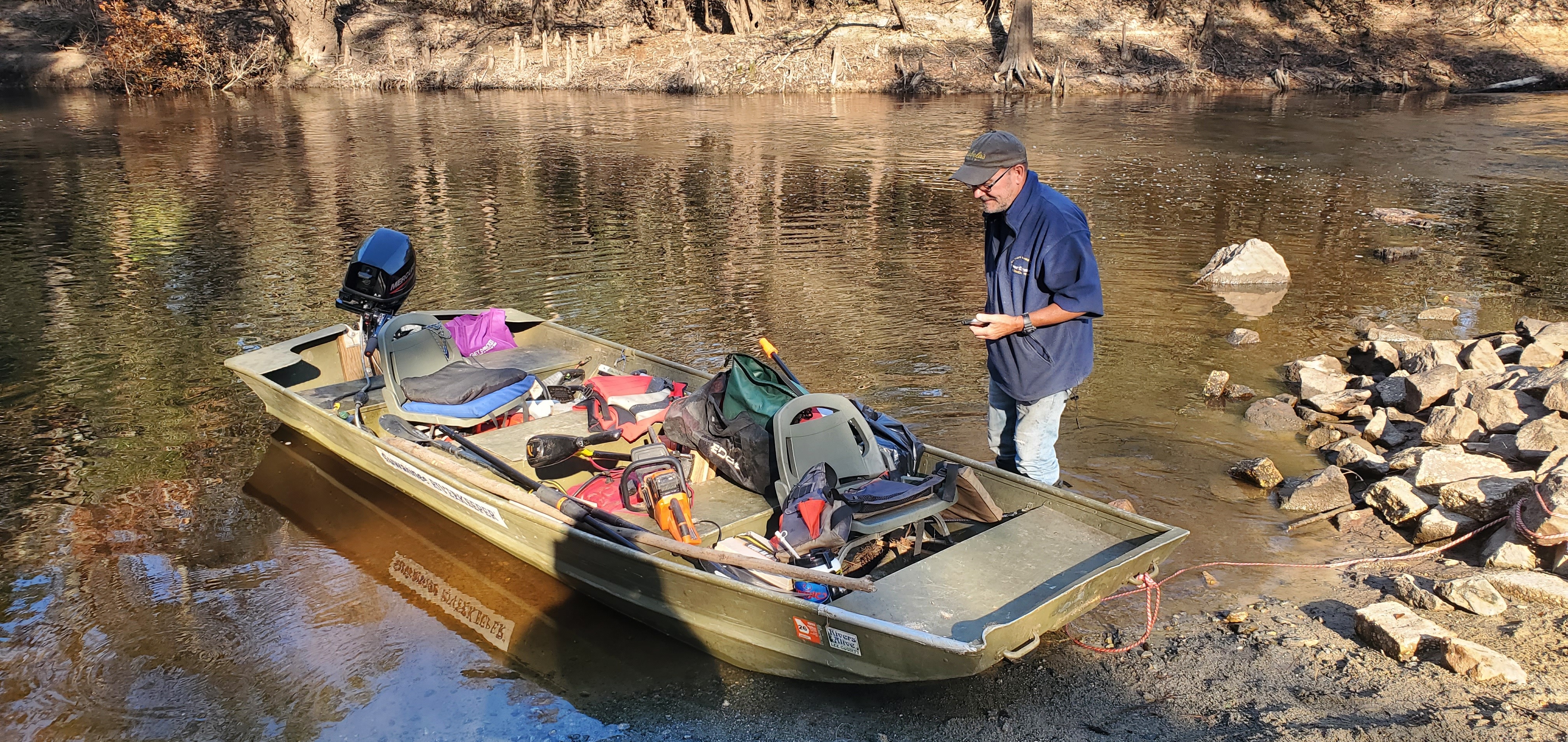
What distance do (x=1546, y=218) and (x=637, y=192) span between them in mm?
13351

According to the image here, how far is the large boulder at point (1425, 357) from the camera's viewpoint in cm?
770

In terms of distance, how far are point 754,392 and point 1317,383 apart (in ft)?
15.5

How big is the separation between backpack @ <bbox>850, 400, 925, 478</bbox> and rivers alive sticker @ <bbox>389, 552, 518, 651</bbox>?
2207 millimetres

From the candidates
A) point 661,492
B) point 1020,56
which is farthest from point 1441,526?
point 1020,56

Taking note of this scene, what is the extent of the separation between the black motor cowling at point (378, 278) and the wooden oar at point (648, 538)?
5.17 ft

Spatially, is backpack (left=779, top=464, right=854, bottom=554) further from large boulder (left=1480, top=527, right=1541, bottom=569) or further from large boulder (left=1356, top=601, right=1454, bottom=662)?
large boulder (left=1480, top=527, right=1541, bottom=569)

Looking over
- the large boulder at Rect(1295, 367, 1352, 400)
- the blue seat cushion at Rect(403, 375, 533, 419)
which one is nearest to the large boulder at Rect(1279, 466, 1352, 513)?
the large boulder at Rect(1295, 367, 1352, 400)

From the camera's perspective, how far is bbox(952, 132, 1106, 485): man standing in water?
15.2 ft

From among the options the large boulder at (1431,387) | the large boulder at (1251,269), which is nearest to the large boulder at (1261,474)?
the large boulder at (1431,387)

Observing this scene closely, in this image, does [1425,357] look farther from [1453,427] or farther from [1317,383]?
[1453,427]

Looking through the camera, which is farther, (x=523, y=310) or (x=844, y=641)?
(x=523, y=310)

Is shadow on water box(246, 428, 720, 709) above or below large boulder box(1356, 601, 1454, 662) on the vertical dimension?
below

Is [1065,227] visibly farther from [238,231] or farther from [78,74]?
[78,74]

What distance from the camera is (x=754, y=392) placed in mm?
5859
